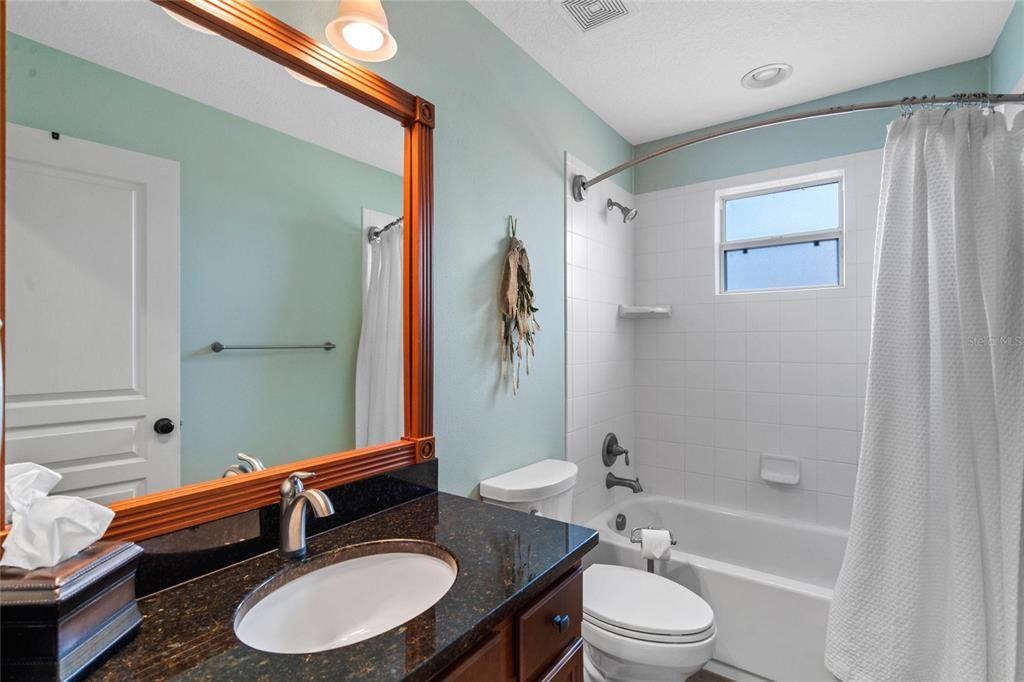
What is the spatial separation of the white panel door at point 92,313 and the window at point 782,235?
102 inches

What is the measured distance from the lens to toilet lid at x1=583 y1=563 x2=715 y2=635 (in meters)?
1.56

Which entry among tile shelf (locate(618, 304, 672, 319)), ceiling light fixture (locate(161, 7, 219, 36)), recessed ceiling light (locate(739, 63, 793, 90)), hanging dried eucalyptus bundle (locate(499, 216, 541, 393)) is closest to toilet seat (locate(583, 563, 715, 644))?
hanging dried eucalyptus bundle (locate(499, 216, 541, 393))

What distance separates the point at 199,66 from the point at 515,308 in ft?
3.75

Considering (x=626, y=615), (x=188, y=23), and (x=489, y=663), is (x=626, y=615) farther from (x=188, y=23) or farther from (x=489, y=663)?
(x=188, y=23)

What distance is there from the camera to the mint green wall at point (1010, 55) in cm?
166

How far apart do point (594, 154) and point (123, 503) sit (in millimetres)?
2371

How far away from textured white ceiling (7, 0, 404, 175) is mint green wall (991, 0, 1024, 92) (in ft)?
7.16

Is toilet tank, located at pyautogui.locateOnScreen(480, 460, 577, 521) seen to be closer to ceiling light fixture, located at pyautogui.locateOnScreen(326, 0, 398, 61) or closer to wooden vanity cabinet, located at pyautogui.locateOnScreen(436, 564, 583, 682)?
wooden vanity cabinet, located at pyautogui.locateOnScreen(436, 564, 583, 682)

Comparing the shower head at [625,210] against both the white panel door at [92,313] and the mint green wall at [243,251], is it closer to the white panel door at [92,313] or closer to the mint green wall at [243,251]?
the mint green wall at [243,251]

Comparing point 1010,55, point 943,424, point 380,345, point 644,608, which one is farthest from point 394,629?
point 1010,55

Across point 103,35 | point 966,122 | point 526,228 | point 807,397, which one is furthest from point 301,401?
point 807,397

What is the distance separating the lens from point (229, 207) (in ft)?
3.21

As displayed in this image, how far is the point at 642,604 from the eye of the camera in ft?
5.55

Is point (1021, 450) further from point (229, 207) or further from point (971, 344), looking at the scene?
point (229, 207)
